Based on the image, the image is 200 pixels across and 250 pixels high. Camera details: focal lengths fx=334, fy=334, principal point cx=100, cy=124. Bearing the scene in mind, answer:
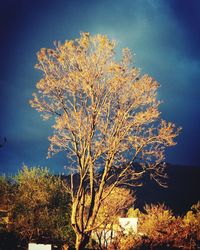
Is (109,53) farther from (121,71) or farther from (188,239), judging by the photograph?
(188,239)

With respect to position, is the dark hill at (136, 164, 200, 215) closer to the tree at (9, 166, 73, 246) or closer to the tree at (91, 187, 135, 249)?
the tree at (91, 187, 135, 249)

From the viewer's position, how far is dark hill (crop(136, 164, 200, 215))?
84625mm

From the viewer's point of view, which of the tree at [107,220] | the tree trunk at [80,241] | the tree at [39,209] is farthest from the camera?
the tree at [39,209]

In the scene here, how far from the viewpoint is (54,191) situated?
2691 cm

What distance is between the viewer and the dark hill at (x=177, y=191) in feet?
278

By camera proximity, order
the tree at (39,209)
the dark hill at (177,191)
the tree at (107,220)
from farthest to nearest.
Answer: the dark hill at (177,191) → the tree at (39,209) → the tree at (107,220)

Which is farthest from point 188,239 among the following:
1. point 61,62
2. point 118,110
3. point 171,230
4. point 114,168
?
point 61,62

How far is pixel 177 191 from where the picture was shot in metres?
92.2

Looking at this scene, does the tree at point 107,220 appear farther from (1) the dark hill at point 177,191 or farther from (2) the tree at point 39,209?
(1) the dark hill at point 177,191

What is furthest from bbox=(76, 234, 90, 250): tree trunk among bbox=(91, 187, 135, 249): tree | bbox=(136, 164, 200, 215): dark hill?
bbox=(136, 164, 200, 215): dark hill

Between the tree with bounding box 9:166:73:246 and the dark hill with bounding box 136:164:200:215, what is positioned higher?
the dark hill with bounding box 136:164:200:215

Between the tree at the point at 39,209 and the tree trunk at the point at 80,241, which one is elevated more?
the tree at the point at 39,209

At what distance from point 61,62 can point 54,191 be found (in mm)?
14977

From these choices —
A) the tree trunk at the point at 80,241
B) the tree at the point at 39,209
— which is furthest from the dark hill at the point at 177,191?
the tree trunk at the point at 80,241
